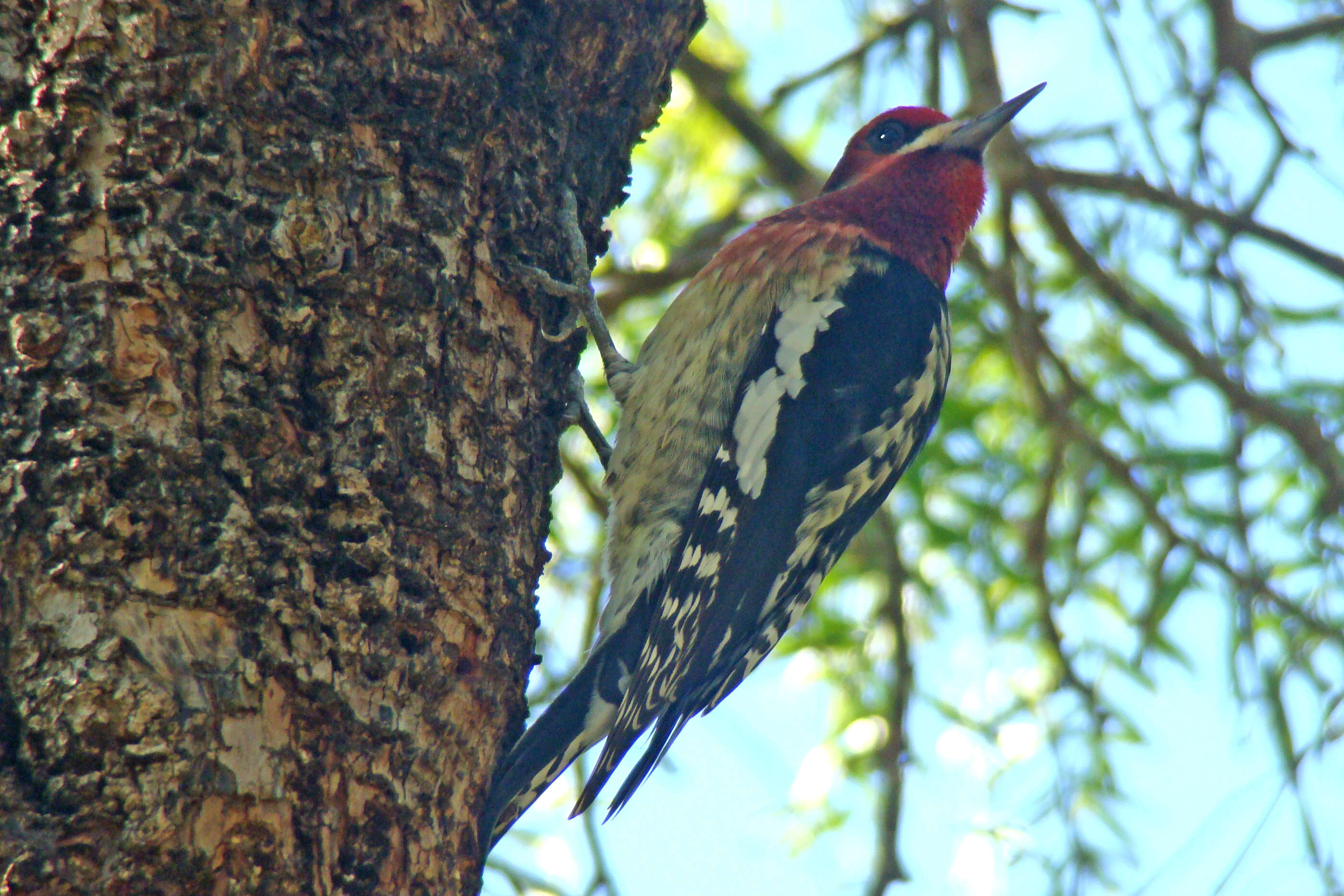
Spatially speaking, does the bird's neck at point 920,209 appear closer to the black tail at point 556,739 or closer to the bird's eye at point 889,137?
the bird's eye at point 889,137

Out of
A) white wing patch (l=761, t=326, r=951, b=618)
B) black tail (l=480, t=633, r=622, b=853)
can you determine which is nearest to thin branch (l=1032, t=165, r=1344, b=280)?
white wing patch (l=761, t=326, r=951, b=618)

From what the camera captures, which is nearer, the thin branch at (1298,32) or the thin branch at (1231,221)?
the thin branch at (1231,221)

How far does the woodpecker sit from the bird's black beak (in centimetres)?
9

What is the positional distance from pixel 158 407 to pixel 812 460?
4.95ft

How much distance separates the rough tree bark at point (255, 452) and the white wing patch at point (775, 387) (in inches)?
32.7

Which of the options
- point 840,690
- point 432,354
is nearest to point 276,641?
point 432,354

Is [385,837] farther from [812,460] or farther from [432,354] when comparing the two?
[812,460]

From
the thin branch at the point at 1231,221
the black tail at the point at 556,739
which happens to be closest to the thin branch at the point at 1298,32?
the thin branch at the point at 1231,221

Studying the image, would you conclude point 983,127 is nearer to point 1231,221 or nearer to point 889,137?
point 889,137

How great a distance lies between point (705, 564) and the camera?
2.49 metres

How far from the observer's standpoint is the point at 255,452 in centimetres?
143

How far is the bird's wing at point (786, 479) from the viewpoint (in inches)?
94.3

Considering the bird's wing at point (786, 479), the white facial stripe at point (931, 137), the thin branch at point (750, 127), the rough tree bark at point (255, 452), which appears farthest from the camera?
the thin branch at point (750, 127)

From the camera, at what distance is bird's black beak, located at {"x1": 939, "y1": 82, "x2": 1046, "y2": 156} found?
3137mm
